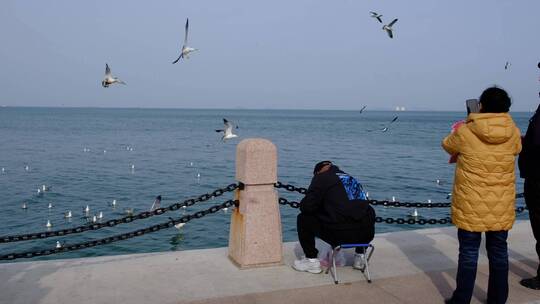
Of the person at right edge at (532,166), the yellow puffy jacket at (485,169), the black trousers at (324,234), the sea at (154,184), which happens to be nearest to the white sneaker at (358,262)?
the black trousers at (324,234)

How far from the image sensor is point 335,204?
5.45 metres

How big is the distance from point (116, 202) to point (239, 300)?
1895cm

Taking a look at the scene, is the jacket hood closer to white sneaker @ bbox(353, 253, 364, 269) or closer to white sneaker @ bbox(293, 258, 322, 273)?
white sneaker @ bbox(353, 253, 364, 269)

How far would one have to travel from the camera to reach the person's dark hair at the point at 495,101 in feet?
14.5

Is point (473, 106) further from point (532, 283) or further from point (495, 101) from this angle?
point (532, 283)

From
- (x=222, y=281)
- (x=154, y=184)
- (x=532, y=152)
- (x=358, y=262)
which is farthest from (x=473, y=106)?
(x=154, y=184)

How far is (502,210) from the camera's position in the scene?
4.47m

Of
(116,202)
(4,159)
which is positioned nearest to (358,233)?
(116,202)

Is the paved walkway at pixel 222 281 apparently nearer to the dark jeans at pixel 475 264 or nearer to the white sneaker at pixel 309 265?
the white sneaker at pixel 309 265

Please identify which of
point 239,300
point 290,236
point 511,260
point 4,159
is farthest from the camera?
point 4,159

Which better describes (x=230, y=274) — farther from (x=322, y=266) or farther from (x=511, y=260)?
(x=511, y=260)

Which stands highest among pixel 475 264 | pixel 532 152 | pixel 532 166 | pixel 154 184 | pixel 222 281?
pixel 532 152

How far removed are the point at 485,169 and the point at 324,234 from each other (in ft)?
6.15

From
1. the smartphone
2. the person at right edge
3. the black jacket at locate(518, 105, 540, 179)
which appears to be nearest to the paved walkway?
the person at right edge
